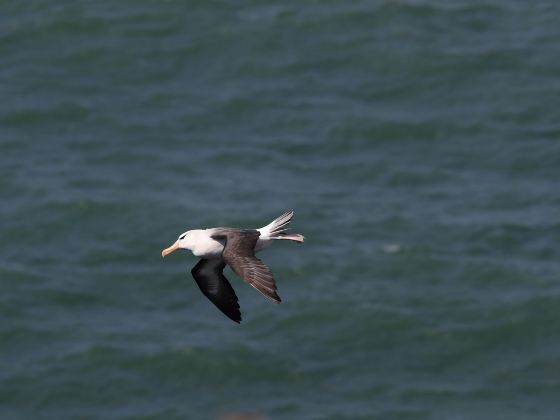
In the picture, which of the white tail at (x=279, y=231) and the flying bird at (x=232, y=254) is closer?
the flying bird at (x=232, y=254)

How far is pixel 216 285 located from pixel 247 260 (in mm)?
3898

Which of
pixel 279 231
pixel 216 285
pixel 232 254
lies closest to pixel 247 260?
pixel 232 254

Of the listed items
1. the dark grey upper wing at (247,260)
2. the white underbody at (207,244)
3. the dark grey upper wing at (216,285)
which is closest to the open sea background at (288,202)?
the dark grey upper wing at (216,285)

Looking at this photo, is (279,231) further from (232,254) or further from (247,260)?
(247,260)

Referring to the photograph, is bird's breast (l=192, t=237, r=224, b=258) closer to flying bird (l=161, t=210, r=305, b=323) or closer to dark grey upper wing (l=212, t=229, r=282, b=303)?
flying bird (l=161, t=210, r=305, b=323)

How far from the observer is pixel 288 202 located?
79.8m

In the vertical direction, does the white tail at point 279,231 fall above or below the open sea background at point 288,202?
above

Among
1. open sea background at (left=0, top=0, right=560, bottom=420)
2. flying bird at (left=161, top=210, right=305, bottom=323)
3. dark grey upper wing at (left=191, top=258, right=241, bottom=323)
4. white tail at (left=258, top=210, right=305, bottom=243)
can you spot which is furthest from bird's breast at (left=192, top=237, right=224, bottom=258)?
open sea background at (left=0, top=0, right=560, bottom=420)

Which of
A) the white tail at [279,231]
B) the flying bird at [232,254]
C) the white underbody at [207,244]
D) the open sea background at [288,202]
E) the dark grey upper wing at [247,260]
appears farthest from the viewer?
the open sea background at [288,202]

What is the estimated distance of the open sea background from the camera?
231 feet

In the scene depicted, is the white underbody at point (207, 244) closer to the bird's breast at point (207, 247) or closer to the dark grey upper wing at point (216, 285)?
the bird's breast at point (207, 247)

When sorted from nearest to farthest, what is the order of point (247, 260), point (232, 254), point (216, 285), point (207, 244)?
point (247, 260) < point (232, 254) < point (207, 244) < point (216, 285)

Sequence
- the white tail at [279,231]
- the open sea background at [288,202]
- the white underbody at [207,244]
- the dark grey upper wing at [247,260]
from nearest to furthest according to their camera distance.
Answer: the dark grey upper wing at [247,260], the white tail at [279,231], the white underbody at [207,244], the open sea background at [288,202]

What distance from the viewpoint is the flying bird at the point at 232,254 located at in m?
26.0
